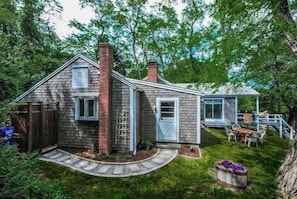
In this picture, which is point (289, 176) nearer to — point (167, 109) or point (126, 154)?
point (167, 109)

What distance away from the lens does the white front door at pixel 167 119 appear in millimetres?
9703

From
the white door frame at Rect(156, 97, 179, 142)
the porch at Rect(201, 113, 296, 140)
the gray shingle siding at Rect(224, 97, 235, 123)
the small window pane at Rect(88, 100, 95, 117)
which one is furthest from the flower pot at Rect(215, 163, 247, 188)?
the gray shingle siding at Rect(224, 97, 235, 123)

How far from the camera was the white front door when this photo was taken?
9.70 meters

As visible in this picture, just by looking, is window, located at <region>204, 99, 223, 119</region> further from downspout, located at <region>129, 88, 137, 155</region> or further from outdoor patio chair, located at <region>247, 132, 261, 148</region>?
downspout, located at <region>129, 88, 137, 155</region>

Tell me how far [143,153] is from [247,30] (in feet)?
21.1

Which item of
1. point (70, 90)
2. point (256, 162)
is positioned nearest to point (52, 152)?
point (70, 90)

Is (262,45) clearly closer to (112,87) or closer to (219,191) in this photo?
(219,191)

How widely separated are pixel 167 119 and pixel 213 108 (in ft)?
23.8

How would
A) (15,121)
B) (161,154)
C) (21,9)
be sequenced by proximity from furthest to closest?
(21,9) → (161,154) → (15,121)

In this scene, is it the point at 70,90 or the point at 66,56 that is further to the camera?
the point at 66,56

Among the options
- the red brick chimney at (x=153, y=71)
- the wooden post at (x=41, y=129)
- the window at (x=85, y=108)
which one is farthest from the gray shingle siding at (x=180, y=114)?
the wooden post at (x=41, y=129)

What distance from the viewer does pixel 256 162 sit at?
26.1 ft

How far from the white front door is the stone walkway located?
1.44 metres

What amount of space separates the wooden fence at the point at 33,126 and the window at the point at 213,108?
11682mm
